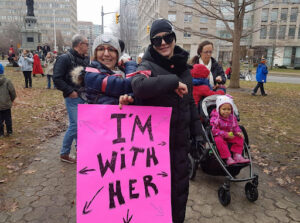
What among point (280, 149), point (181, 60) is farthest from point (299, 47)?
point (181, 60)

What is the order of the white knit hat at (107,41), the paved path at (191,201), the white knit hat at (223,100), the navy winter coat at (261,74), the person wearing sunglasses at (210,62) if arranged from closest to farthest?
the white knit hat at (107,41)
the paved path at (191,201)
the white knit hat at (223,100)
the person wearing sunglasses at (210,62)
the navy winter coat at (261,74)

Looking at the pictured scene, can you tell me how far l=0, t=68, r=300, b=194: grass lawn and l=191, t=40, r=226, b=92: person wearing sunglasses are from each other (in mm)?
1750

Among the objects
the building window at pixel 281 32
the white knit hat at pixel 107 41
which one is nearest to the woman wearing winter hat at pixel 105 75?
the white knit hat at pixel 107 41

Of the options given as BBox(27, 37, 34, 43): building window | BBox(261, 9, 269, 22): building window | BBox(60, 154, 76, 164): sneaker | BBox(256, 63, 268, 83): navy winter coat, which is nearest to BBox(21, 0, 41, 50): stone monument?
BBox(27, 37, 34, 43): building window

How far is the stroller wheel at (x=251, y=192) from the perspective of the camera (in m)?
3.27

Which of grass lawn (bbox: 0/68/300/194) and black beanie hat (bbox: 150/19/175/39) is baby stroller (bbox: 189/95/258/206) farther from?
black beanie hat (bbox: 150/19/175/39)

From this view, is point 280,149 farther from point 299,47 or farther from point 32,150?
point 299,47

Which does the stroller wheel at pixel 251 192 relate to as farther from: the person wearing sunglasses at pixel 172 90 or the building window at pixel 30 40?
the building window at pixel 30 40

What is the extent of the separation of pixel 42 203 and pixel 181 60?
265 cm

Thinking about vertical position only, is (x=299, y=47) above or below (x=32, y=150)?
above

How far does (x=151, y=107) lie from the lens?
6.60 ft

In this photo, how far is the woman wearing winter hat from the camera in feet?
6.70

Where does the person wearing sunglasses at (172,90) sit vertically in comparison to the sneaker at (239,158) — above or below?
above

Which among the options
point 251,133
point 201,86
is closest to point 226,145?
point 201,86
